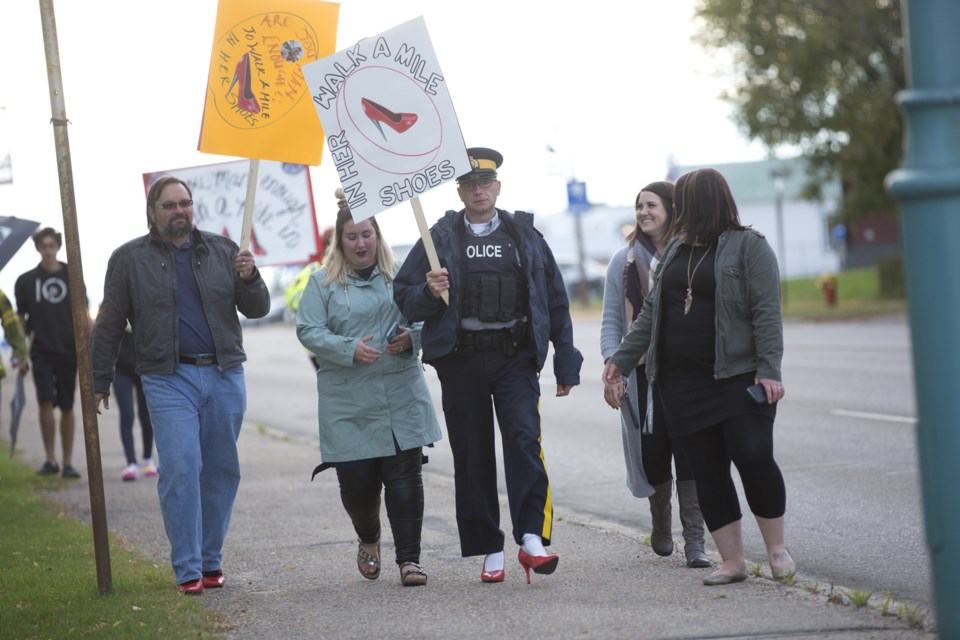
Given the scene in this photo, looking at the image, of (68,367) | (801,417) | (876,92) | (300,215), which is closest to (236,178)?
(300,215)

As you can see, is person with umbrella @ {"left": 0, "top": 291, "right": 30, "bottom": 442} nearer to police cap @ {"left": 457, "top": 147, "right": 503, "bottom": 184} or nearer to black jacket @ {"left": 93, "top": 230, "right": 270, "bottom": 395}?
black jacket @ {"left": 93, "top": 230, "right": 270, "bottom": 395}

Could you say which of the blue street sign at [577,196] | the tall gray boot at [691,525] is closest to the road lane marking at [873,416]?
the tall gray boot at [691,525]

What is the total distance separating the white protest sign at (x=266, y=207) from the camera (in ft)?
41.4

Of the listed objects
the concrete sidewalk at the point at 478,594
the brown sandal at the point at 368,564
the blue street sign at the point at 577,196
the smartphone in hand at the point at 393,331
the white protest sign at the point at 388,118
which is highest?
the blue street sign at the point at 577,196

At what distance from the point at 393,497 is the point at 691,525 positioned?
1.47 meters

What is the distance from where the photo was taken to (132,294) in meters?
6.73

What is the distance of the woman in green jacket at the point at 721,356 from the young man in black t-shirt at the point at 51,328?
694 centimetres

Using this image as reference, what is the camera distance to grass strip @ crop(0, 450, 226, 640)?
570cm

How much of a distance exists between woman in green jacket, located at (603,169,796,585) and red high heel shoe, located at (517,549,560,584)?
2.27 feet

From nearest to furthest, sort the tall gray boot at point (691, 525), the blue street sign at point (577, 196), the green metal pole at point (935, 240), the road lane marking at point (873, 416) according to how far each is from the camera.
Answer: the green metal pole at point (935, 240), the tall gray boot at point (691, 525), the road lane marking at point (873, 416), the blue street sign at point (577, 196)

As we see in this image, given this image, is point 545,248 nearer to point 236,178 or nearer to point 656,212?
point 656,212

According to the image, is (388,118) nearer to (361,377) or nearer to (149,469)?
(361,377)

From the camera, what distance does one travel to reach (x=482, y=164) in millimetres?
6645

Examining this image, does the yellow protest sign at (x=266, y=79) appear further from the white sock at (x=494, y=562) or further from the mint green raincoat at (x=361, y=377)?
the white sock at (x=494, y=562)
